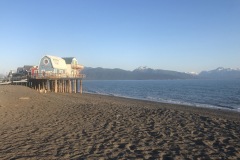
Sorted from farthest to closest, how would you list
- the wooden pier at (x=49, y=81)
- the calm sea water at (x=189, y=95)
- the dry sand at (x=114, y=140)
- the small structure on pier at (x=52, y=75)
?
1. the small structure on pier at (x=52, y=75)
2. the wooden pier at (x=49, y=81)
3. the calm sea water at (x=189, y=95)
4. the dry sand at (x=114, y=140)

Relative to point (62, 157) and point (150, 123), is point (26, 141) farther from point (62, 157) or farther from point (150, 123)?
point (150, 123)

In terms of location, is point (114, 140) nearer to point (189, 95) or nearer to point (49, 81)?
point (49, 81)

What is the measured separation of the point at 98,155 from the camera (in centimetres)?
841

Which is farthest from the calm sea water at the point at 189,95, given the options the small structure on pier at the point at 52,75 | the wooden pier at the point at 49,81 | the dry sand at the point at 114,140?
the dry sand at the point at 114,140

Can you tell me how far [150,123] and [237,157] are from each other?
675 centimetres

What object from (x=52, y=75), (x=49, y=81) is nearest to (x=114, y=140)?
(x=52, y=75)

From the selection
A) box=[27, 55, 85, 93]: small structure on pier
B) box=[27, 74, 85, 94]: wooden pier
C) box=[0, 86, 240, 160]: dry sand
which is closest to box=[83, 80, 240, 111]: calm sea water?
box=[27, 55, 85, 93]: small structure on pier

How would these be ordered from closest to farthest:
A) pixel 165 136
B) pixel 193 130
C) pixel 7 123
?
pixel 165 136 < pixel 193 130 < pixel 7 123

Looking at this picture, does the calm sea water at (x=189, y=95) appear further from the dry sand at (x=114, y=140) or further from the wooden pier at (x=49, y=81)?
the dry sand at (x=114, y=140)

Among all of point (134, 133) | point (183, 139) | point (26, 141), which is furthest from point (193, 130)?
point (26, 141)

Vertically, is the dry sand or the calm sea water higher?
the dry sand

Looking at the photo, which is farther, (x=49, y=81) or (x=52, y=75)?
(x=49, y=81)

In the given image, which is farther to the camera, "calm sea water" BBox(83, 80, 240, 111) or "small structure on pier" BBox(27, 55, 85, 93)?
"small structure on pier" BBox(27, 55, 85, 93)

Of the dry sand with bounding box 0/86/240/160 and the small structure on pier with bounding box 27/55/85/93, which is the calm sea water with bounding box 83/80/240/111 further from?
the dry sand with bounding box 0/86/240/160
